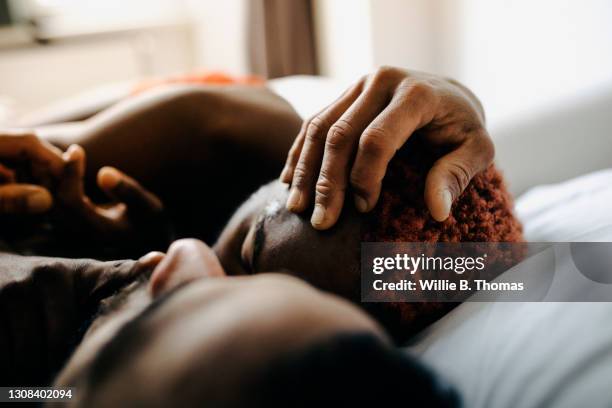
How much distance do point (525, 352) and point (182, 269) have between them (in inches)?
11.0

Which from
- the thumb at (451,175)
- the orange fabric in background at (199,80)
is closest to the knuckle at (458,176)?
the thumb at (451,175)

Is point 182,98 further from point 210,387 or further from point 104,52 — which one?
point 104,52

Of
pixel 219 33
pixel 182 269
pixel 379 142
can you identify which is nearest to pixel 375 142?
pixel 379 142

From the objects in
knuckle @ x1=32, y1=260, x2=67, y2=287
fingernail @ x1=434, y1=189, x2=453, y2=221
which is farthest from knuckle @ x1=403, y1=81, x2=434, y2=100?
knuckle @ x1=32, y1=260, x2=67, y2=287

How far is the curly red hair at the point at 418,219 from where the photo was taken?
0.54m

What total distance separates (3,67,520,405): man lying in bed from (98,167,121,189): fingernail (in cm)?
29

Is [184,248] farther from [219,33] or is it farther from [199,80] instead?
[219,33]

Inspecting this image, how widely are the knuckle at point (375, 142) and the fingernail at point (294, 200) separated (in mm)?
93

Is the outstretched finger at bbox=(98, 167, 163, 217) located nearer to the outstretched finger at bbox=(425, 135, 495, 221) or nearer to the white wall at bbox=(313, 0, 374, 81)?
the outstretched finger at bbox=(425, 135, 495, 221)

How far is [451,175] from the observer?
538 mm

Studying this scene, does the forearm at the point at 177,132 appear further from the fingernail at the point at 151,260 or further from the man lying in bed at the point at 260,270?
the fingernail at the point at 151,260

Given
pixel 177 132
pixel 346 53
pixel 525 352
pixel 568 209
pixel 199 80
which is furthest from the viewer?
pixel 346 53

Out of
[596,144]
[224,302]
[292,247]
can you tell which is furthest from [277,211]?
[596,144]

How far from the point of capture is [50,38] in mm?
2947
